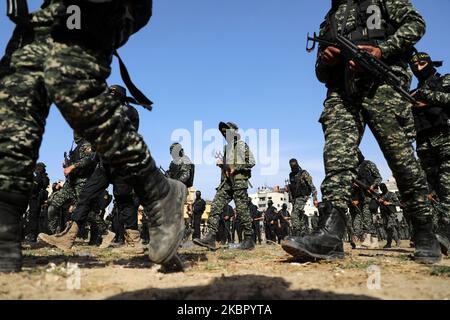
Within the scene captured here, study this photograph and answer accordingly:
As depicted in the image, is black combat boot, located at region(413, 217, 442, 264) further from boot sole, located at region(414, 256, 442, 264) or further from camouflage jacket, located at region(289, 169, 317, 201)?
camouflage jacket, located at region(289, 169, 317, 201)

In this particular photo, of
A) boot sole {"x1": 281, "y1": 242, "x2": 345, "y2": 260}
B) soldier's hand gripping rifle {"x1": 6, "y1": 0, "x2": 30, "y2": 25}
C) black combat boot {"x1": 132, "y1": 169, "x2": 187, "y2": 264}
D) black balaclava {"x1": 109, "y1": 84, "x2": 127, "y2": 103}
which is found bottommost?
boot sole {"x1": 281, "y1": 242, "x2": 345, "y2": 260}

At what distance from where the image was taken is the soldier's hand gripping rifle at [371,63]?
318 cm

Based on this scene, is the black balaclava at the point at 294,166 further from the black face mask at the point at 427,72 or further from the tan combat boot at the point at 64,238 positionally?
the tan combat boot at the point at 64,238

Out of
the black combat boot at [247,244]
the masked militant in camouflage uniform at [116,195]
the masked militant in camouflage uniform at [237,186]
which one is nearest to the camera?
the masked militant in camouflage uniform at [116,195]

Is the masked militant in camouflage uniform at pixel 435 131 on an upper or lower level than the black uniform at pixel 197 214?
upper

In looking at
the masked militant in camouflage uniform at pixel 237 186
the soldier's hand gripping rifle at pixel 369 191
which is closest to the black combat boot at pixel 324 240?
the masked militant in camouflage uniform at pixel 237 186

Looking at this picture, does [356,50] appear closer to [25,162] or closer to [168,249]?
[168,249]

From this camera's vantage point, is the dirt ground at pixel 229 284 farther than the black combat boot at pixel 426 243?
No

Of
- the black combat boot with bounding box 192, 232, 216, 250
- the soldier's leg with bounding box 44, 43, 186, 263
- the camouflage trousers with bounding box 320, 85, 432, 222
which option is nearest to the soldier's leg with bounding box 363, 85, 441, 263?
the camouflage trousers with bounding box 320, 85, 432, 222

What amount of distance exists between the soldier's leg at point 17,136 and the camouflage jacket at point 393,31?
247 centimetres

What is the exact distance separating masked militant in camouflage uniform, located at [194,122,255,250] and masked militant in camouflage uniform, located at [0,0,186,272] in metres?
4.03

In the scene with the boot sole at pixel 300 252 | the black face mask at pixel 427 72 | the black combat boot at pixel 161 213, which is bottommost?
the boot sole at pixel 300 252

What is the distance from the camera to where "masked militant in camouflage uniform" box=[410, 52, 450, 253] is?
5.45m
